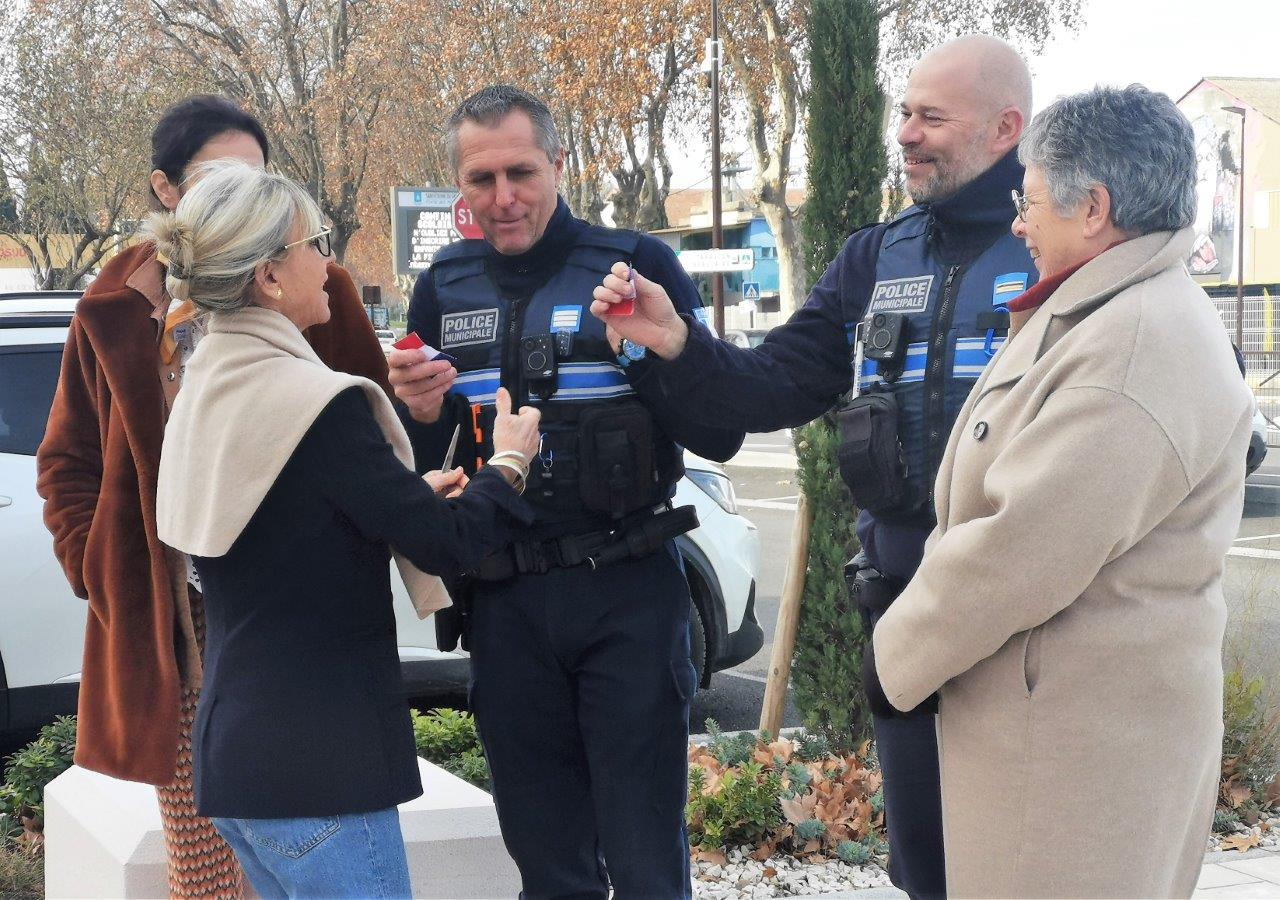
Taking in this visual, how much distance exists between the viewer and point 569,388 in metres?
2.86

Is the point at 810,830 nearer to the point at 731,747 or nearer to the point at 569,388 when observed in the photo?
the point at 731,747

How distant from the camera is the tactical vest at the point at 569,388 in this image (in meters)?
2.76

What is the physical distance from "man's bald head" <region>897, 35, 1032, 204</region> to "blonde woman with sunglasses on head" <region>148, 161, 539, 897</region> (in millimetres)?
1264

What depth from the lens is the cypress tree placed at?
451 cm

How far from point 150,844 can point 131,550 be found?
34.9 inches

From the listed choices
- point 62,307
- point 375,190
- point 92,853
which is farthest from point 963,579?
point 375,190

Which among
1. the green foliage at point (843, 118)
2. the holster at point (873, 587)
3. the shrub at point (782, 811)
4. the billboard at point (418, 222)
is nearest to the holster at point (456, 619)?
the holster at point (873, 587)

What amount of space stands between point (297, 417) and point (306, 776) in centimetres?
56

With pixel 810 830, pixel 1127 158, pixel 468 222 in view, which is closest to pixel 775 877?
pixel 810 830

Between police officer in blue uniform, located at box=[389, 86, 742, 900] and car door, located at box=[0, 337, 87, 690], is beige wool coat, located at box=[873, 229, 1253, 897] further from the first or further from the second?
car door, located at box=[0, 337, 87, 690]

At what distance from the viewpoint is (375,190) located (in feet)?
107

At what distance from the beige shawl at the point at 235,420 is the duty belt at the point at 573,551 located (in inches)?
26.0

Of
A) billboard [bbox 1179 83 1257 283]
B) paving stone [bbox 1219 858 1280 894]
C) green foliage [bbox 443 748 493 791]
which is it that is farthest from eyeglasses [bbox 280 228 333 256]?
billboard [bbox 1179 83 1257 283]

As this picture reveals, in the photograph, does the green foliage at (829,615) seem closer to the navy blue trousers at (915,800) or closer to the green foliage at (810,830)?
the green foliage at (810,830)
